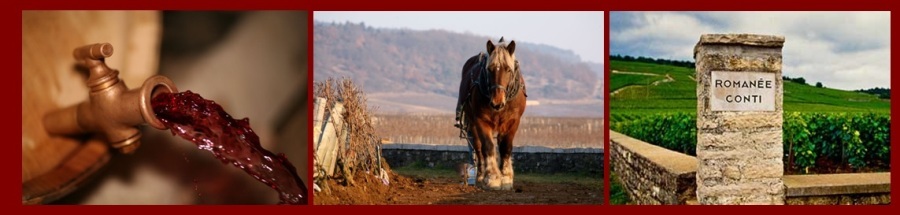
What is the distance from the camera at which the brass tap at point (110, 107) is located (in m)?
4.55

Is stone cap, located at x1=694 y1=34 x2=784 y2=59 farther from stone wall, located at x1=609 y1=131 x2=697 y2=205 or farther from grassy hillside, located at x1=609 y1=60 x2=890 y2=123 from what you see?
stone wall, located at x1=609 y1=131 x2=697 y2=205

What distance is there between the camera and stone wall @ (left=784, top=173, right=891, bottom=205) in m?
6.02

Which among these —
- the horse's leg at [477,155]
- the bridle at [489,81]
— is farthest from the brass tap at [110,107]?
the horse's leg at [477,155]

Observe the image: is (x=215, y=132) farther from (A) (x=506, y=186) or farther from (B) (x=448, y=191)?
(A) (x=506, y=186)

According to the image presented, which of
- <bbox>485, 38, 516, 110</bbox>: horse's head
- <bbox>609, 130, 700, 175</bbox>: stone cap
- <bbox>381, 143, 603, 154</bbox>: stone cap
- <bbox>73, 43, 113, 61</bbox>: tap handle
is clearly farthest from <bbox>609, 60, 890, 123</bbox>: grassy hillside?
<bbox>73, 43, 113, 61</bbox>: tap handle

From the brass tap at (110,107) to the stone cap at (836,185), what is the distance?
384 cm

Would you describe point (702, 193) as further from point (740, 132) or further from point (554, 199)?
point (554, 199)

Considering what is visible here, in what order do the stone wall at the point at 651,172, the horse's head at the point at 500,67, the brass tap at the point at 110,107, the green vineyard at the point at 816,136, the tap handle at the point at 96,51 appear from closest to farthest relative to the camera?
the brass tap at the point at 110,107 < the tap handle at the point at 96,51 < the horse's head at the point at 500,67 < the stone wall at the point at 651,172 < the green vineyard at the point at 816,136

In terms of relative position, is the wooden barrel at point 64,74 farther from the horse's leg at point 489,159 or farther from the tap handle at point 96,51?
the horse's leg at point 489,159

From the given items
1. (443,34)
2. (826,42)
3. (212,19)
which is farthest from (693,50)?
(212,19)

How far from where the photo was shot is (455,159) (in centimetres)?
615

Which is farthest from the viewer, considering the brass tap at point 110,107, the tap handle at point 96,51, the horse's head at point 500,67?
the horse's head at point 500,67

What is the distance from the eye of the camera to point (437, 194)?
6.06 meters

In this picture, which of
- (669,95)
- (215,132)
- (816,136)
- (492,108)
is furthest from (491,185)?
(816,136)
